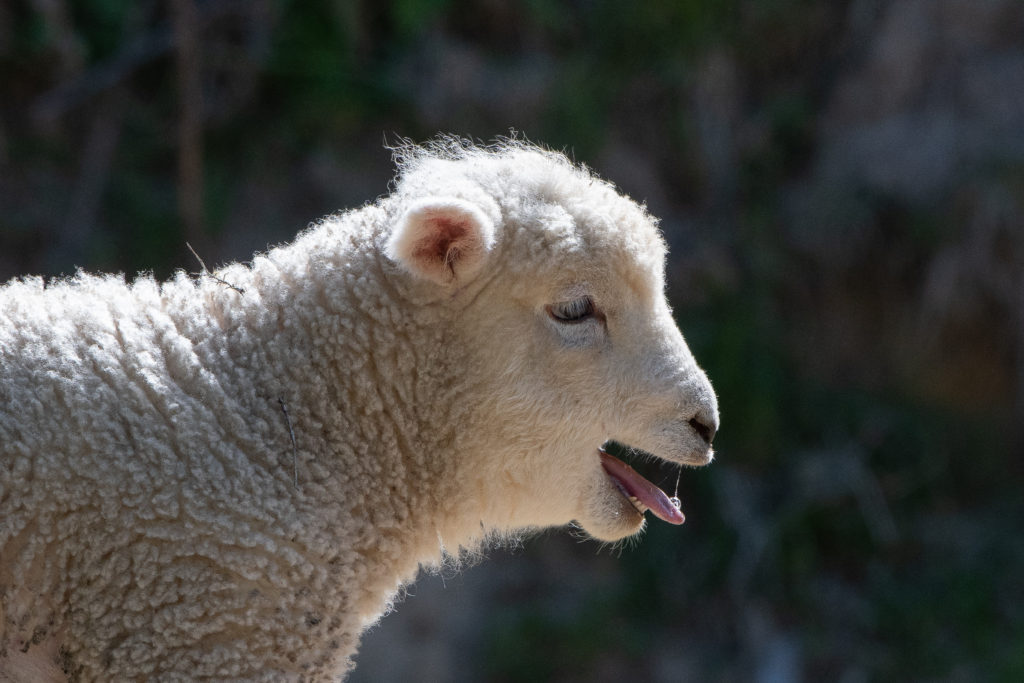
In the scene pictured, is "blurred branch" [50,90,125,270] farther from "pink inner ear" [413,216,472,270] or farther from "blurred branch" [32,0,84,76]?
"pink inner ear" [413,216,472,270]

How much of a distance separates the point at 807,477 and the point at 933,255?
2106mm

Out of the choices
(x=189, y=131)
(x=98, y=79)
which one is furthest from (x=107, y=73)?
(x=189, y=131)

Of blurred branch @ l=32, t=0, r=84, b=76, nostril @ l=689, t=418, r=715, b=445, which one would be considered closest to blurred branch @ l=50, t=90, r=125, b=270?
blurred branch @ l=32, t=0, r=84, b=76

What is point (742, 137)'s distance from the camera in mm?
9211

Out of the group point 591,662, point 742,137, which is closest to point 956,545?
point 591,662

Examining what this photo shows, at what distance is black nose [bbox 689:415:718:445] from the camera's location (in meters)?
3.33

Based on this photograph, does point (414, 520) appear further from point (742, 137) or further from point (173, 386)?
point (742, 137)

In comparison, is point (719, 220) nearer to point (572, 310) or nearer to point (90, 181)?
point (90, 181)

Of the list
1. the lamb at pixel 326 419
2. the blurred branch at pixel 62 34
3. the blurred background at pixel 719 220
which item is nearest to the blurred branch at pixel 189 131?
the blurred background at pixel 719 220

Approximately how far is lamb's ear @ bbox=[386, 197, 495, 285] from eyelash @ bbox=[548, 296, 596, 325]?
28 centimetres

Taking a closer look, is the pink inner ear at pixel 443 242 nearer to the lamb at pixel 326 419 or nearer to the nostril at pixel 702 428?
the lamb at pixel 326 419

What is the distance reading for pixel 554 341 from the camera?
3.22m

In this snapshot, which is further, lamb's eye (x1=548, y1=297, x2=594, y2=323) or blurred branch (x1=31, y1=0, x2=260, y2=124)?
blurred branch (x1=31, y1=0, x2=260, y2=124)

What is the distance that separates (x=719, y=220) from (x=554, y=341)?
19.9 feet
